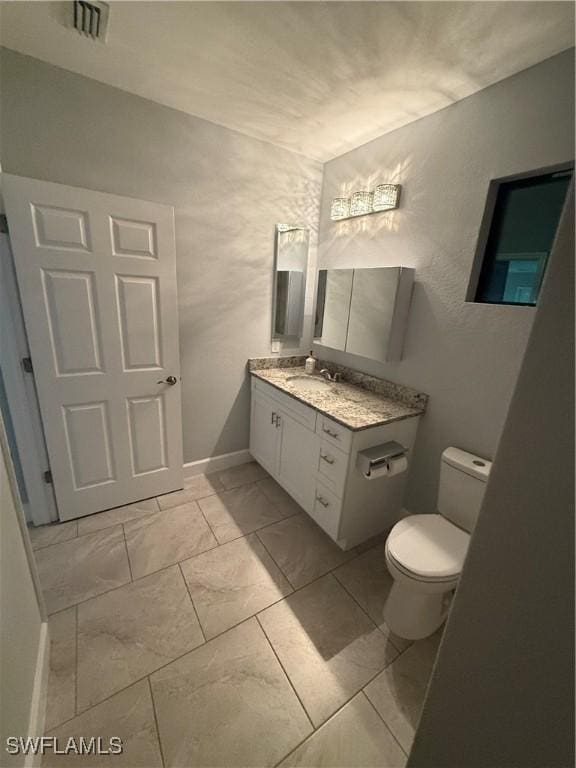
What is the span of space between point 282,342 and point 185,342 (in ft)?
2.71

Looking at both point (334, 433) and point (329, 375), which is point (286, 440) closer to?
point (334, 433)

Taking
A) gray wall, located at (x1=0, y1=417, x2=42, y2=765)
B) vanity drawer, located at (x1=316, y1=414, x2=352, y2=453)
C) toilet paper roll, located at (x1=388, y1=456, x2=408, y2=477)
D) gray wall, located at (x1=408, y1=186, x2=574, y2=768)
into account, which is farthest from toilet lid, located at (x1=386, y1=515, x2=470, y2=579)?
gray wall, located at (x1=0, y1=417, x2=42, y2=765)

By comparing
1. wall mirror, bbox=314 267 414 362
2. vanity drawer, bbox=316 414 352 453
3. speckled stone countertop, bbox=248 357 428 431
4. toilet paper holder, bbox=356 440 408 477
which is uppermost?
wall mirror, bbox=314 267 414 362

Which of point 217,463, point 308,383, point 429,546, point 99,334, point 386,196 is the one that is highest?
point 386,196

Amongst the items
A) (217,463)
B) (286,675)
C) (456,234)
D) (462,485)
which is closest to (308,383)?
(217,463)

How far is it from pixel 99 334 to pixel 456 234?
7.02 ft

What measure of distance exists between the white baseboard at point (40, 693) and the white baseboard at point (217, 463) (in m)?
1.24

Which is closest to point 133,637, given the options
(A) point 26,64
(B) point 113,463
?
(B) point 113,463

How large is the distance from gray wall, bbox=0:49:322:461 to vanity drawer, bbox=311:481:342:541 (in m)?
1.03

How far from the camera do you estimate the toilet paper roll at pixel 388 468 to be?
1624 millimetres

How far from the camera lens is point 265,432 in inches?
96.0

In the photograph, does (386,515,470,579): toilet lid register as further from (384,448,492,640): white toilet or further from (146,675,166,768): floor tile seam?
(146,675,166,768): floor tile seam

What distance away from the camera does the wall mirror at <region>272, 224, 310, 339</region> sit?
7.89ft

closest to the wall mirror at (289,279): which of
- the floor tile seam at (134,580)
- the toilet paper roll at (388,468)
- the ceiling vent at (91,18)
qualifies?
the ceiling vent at (91,18)
